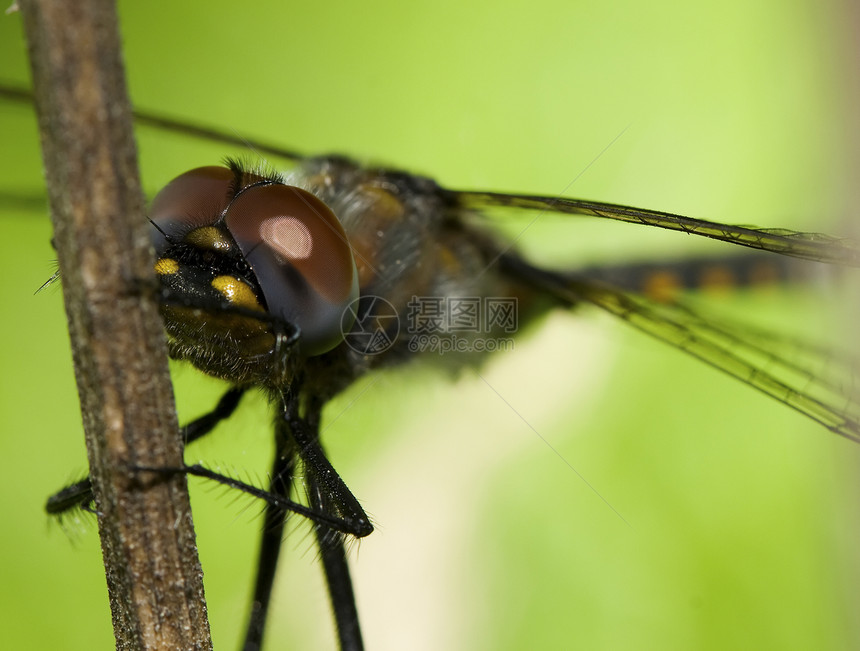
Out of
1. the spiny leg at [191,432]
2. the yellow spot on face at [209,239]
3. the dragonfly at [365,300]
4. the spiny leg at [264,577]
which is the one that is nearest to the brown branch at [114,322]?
the dragonfly at [365,300]

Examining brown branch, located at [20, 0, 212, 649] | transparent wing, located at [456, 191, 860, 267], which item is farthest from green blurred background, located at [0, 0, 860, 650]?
brown branch, located at [20, 0, 212, 649]

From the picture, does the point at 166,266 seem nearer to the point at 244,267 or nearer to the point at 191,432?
the point at 244,267

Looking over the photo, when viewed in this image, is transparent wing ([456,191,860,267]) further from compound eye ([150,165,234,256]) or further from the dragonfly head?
compound eye ([150,165,234,256])

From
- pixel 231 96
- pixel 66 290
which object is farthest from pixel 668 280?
pixel 66 290

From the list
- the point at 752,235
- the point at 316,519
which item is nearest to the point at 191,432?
the point at 316,519

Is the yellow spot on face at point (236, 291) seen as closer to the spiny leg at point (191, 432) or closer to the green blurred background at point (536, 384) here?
the spiny leg at point (191, 432)
